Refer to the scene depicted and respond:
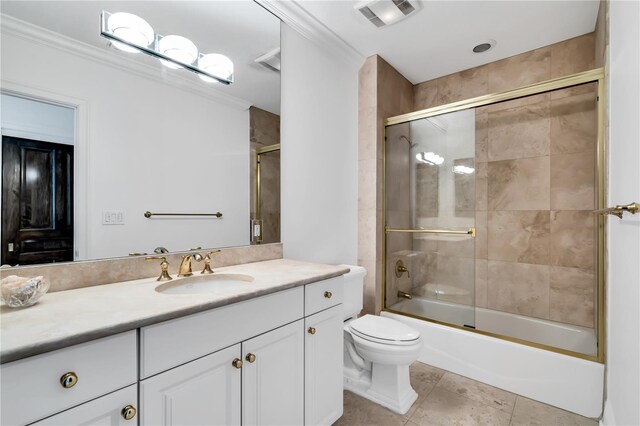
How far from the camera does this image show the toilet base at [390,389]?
5.71 feet

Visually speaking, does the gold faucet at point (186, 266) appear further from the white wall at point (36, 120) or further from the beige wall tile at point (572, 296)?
the beige wall tile at point (572, 296)

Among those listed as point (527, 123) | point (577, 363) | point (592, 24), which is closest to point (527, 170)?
A: point (527, 123)

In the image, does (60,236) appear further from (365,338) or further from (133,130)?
(365,338)

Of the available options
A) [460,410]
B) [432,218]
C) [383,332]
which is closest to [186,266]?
[383,332]

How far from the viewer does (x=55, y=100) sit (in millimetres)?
1099

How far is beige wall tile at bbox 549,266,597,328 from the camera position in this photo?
85.9 inches

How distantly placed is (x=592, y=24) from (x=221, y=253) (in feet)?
9.44

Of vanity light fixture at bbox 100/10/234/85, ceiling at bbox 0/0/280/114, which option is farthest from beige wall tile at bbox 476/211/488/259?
vanity light fixture at bbox 100/10/234/85

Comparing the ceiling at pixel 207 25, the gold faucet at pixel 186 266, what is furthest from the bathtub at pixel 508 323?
the ceiling at pixel 207 25

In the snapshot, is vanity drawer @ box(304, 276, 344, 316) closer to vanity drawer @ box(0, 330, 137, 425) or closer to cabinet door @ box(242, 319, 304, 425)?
cabinet door @ box(242, 319, 304, 425)

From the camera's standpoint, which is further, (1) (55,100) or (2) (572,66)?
(2) (572,66)

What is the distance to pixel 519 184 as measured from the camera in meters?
2.48

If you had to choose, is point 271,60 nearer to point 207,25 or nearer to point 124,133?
point 207,25

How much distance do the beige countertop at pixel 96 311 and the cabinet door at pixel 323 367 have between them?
29 centimetres
